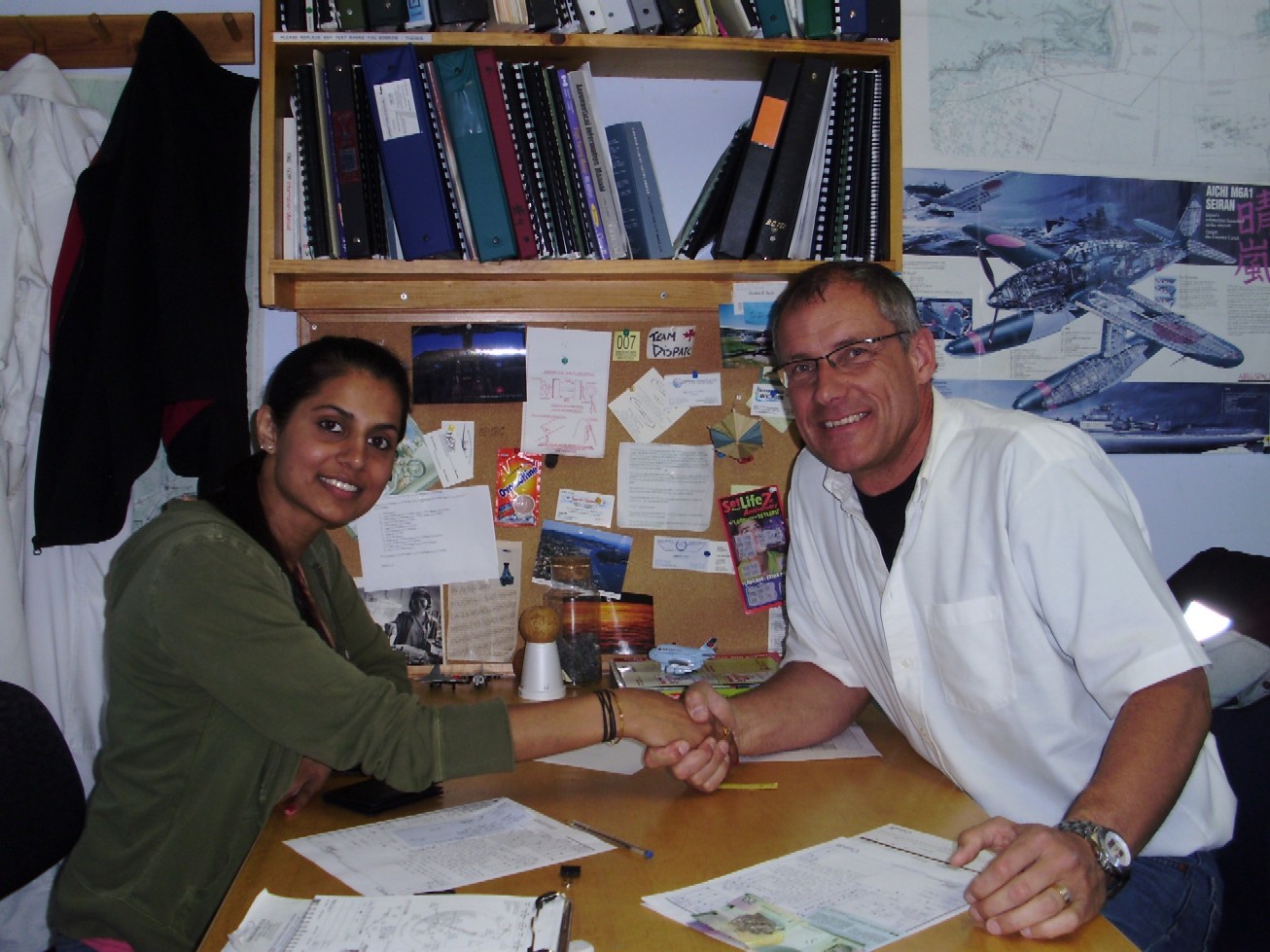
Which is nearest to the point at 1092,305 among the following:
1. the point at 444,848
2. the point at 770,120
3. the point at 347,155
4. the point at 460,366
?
the point at 770,120

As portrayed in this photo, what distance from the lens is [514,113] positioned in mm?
2051

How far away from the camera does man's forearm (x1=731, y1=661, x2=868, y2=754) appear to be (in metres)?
1.63

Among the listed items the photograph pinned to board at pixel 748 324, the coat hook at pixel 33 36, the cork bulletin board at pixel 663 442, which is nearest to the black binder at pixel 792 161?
the photograph pinned to board at pixel 748 324

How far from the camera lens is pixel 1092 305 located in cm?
243

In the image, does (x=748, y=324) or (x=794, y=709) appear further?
(x=748, y=324)

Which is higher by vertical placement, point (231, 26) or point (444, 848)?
point (231, 26)

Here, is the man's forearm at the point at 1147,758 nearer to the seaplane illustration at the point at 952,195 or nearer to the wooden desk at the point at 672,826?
the wooden desk at the point at 672,826

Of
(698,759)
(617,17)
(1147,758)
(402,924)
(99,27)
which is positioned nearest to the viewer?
(402,924)

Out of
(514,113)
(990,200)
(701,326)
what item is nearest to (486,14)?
(514,113)

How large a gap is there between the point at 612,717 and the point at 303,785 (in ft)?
1.49

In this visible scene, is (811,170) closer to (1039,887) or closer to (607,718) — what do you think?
(607,718)

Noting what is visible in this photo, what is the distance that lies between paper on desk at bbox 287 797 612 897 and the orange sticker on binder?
1.38 meters

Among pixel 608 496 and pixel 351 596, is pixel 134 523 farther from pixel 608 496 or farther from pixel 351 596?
pixel 608 496

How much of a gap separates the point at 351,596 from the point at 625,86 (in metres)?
1.26
